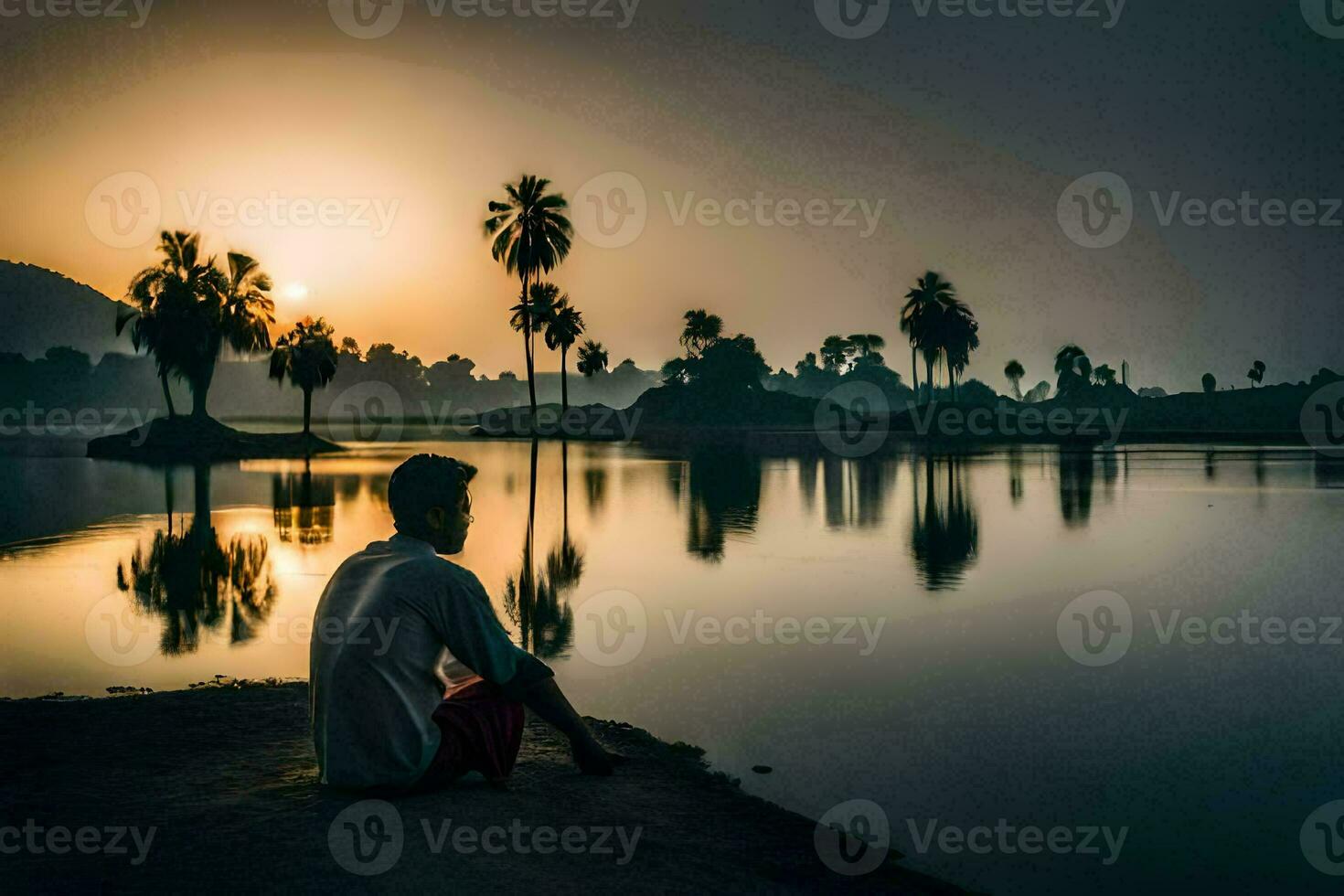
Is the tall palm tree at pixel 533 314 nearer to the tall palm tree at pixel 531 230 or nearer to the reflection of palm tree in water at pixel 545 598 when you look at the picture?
the tall palm tree at pixel 531 230

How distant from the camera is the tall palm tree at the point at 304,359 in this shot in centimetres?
6712

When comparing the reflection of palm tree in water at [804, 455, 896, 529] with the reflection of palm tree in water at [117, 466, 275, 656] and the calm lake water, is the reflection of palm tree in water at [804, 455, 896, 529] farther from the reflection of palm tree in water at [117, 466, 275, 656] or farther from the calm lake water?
the reflection of palm tree in water at [117, 466, 275, 656]

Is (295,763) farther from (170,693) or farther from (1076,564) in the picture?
(1076,564)

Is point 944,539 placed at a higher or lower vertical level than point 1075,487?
lower

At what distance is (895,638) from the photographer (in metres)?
9.32
